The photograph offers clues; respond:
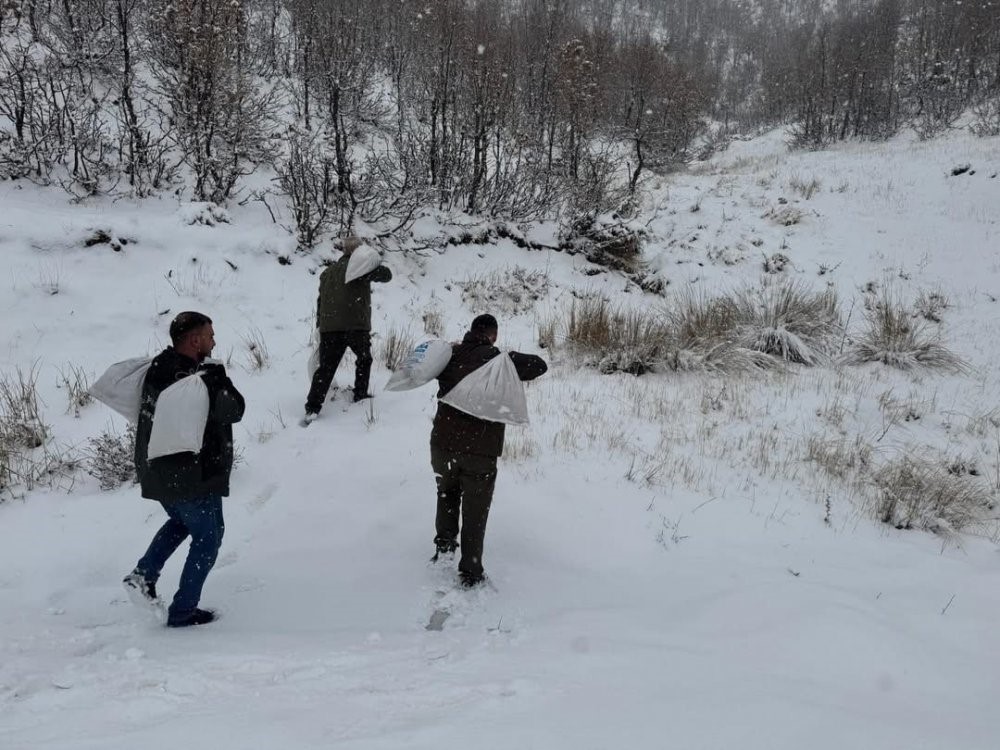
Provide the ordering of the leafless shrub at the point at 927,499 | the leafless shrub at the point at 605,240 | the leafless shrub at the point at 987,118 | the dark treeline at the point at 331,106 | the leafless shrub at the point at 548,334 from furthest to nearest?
1. the leafless shrub at the point at 987,118
2. the leafless shrub at the point at 605,240
3. the dark treeline at the point at 331,106
4. the leafless shrub at the point at 548,334
5. the leafless shrub at the point at 927,499

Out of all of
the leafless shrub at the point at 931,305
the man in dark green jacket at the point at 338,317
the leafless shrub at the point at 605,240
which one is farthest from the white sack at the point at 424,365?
the leafless shrub at the point at 931,305

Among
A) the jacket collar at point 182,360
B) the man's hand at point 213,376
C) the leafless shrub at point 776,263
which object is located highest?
the leafless shrub at point 776,263

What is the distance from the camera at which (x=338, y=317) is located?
16.8ft

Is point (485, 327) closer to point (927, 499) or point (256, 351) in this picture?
point (927, 499)

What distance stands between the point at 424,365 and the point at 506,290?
714cm

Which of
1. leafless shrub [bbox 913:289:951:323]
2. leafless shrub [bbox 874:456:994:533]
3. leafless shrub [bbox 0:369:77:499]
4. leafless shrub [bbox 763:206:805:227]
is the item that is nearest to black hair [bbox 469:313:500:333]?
leafless shrub [bbox 0:369:77:499]

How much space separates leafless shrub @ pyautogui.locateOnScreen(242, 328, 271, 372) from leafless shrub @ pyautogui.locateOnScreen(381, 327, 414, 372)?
1.29 metres

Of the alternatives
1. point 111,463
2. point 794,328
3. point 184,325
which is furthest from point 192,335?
point 794,328

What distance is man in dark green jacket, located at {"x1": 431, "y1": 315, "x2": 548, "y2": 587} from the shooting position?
3.13 m

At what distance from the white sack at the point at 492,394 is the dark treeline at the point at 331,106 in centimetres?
679

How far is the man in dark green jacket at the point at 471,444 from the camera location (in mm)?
3133

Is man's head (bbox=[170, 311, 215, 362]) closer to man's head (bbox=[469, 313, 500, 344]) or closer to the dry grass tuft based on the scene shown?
man's head (bbox=[469, 313, 500, 344])

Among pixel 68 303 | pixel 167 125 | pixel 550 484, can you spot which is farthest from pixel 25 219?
pixel 550 484

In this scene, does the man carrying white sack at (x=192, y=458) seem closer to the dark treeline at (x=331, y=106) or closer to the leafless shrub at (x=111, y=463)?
the leafless shrub at (x=111, y=463)
